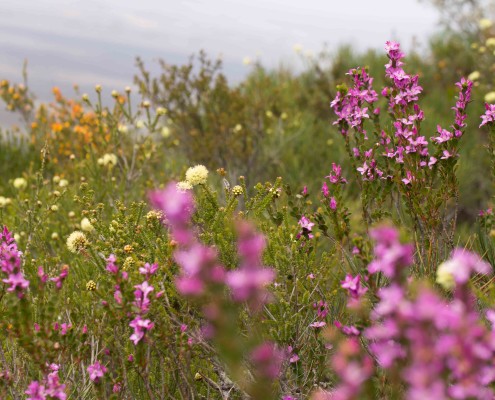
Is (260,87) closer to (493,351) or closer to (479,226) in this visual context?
(479,226)

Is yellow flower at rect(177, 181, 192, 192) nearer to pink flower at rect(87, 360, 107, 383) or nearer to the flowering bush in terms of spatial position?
the flowering bush

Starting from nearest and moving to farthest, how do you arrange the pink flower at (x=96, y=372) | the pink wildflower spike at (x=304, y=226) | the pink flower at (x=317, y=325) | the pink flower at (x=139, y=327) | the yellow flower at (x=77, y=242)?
the pink flower at (x=139, y=327) < the pink flower at (x=96, y=372) < the pink flower at (x=317, y=325) < the pink wildflower spike at (x=304, y=226) < the yellow flower at (x=77, y=242)

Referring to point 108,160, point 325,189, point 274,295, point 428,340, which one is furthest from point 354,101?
point 108,160

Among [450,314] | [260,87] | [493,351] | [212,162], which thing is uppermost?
[450,314]

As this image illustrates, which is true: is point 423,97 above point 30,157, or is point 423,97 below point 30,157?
above

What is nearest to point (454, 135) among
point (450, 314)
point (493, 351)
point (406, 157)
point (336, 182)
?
point (406, 157)

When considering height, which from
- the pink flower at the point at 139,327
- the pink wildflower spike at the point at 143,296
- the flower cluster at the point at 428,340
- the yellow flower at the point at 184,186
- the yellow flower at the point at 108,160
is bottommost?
the yellow flower at the point at 108,160

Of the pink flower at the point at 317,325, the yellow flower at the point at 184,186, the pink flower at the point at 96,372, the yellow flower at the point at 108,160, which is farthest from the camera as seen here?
the yellow flower at the point at 108,160

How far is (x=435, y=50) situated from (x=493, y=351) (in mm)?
12052

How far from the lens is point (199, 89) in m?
7.84

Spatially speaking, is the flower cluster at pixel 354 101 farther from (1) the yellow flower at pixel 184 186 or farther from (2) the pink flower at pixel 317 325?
(2) the pink flower at pixel 317 325

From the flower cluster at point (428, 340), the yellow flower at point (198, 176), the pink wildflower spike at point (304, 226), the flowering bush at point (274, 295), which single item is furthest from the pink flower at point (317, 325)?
the flower cluster at point (428, 340)

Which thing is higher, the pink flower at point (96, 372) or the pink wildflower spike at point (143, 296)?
the pink wildflower spike at point (143, 296)

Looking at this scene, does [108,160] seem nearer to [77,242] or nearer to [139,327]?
[77,242]
